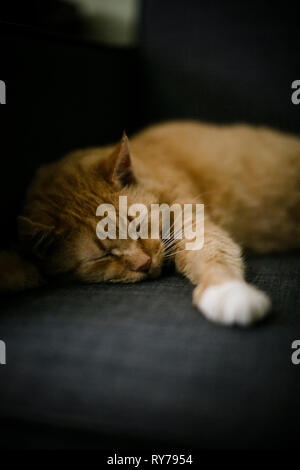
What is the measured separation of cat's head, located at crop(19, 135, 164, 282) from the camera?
112 cm

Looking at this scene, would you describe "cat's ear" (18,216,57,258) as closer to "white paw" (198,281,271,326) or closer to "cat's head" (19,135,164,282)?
"cat's head" (19,135,164,282)

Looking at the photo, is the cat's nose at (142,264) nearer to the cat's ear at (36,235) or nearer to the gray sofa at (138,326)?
the gray sofa at (138,326)

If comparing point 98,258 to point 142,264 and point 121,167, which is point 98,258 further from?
point 121,167

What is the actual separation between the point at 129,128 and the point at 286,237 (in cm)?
A: 93

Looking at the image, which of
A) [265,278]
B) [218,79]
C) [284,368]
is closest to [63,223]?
[265,278]

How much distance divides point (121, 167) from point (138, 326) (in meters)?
0.54

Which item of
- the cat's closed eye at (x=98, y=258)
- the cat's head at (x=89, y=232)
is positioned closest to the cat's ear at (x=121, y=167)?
the cat's head at (x=89, y=232)

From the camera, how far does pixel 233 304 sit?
837 mm

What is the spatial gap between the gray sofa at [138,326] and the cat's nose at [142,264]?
0.05 m

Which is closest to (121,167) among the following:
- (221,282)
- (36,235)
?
(36,235)

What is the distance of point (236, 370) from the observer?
2.38ft

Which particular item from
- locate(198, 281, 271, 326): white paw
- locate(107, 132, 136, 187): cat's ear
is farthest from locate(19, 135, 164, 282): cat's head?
locate(198, 281, 271, 326): white paw

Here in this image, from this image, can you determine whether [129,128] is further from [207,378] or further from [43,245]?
[207,378]

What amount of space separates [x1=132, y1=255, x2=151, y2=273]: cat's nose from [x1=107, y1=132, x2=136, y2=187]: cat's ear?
0.89 ft
